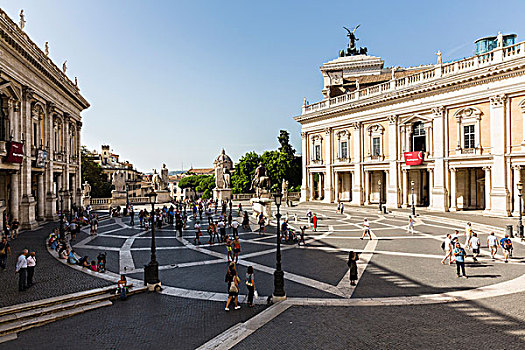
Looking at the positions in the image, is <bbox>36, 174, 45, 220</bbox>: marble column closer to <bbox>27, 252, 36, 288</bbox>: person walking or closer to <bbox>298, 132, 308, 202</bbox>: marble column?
<bbox>27, 252, 36, 288</bbox>: person walking

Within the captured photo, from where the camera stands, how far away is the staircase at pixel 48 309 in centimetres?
853

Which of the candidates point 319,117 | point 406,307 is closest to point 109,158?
point 319,117

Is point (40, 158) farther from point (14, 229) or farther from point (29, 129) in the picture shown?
point (14, 229)

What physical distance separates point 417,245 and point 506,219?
1379cm

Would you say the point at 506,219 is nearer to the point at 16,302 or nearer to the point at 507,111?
the point at 507,111

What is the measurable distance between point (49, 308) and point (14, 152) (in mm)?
15566

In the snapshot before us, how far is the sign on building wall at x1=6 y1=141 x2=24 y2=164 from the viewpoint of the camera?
65.7 feet

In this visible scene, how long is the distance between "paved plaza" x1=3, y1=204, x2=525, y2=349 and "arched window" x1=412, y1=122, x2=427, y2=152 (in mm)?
20065

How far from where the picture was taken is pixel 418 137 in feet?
114

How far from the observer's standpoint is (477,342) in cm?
734

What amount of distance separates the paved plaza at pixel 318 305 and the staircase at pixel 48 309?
0.31 metres

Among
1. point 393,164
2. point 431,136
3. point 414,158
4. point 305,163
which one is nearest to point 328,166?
point 305,163

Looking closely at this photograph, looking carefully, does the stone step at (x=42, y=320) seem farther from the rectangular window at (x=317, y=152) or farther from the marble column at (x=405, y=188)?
the rectangular window at (x=317, y=152)

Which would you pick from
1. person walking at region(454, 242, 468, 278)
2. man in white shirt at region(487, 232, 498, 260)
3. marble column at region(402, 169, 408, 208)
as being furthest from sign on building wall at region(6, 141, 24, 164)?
marble column at region(402, 169, 408, 208)
